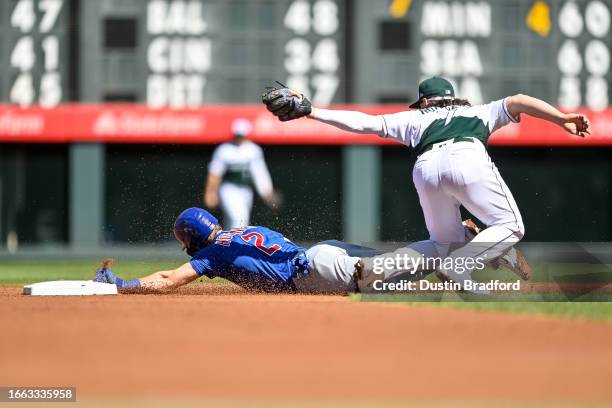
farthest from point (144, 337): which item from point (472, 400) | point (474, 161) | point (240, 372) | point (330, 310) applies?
point (474, 161)

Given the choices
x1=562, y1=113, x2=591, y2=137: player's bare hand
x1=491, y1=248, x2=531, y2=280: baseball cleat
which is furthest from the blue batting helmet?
x1=562, y1=113, x2=591, y2=137: player's bare hand

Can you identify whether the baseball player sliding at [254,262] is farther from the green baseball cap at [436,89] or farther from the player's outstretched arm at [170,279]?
the green baseball cap at [436,89]

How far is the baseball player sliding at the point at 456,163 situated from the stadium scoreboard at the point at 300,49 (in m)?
9.81

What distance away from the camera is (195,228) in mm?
7438

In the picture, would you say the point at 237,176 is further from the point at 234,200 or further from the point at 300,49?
the point at 300,49

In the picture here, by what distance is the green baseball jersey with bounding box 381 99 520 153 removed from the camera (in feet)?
23.9

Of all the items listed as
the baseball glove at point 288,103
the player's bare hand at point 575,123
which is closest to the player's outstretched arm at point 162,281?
the baseball glove at point 288,103

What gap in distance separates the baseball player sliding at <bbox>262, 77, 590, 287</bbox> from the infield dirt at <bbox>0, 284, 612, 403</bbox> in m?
0.58

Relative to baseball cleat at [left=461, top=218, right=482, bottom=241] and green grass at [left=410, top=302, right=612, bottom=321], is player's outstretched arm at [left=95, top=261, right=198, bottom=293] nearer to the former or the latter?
green grass at [left=410, top=302, right=612, bottom=321]

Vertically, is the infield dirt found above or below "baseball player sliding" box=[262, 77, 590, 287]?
below

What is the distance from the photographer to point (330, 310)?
6586 mm

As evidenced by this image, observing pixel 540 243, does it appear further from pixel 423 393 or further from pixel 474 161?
pixel 423 393

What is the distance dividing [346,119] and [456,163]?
2.35 feet

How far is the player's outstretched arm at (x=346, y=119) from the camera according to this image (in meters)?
7.27
